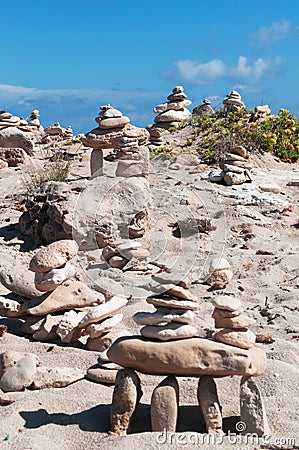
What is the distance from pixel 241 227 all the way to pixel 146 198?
1490 mm

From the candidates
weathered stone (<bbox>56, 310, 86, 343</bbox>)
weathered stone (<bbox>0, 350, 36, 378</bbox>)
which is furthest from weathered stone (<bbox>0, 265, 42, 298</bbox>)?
weathered stone (<bbox>0, 350, 36, 378</bbox>)

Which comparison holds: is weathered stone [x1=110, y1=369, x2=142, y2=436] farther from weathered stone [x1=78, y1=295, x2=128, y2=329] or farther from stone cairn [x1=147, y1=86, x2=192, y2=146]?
stone cairn [x1=147, y1=86, x2=192, y2=146]

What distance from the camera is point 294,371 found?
4078mm

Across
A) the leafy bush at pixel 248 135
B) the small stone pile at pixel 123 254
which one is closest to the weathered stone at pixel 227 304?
the small stone pile at pixel 123 254

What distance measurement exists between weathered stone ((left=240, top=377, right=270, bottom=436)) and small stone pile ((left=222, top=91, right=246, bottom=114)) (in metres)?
12.0

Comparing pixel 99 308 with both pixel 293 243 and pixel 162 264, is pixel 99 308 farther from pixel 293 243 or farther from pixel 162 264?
pixel 293 243

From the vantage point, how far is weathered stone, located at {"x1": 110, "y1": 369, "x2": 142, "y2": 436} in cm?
326

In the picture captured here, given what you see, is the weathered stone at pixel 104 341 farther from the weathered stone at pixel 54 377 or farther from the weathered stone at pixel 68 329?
the weathered stone at pixel 54 377

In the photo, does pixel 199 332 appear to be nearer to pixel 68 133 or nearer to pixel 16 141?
pixel 16 141

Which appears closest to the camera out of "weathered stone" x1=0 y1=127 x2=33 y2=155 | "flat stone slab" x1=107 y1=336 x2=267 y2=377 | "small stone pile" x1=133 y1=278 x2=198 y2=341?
"flat stone slab" x1=107 y1=336 x2=267 y2=377

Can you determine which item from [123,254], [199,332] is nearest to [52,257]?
[199,332]

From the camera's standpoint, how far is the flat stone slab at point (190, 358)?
10.4ft

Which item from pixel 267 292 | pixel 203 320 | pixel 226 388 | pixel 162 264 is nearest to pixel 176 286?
pixel 226 388

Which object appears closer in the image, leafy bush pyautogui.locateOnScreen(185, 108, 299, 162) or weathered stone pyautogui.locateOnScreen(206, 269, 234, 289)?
weathered stone pyautogui.locateOnScreen(206, 269, 234, 289)
